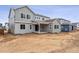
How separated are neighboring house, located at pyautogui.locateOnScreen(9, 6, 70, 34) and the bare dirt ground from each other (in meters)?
0.08

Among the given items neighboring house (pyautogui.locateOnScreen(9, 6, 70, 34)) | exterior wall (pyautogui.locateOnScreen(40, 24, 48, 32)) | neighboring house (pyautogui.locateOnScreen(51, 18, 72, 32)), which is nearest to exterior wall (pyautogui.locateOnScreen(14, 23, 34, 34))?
neighboring house (pyautogui.locateOnScreen(9, 6, 70, 34))

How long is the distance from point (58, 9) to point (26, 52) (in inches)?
29.1

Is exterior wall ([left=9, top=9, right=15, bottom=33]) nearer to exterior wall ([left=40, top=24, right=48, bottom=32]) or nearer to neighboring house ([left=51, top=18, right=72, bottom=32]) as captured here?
exterior wall ([left=40, top=24, right=48, bottom=32])

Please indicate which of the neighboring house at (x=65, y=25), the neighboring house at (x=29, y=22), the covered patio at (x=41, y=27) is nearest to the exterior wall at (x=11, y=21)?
the neighboring house at (x=29, y=22)

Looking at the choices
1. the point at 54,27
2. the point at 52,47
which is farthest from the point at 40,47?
the point at 54,27

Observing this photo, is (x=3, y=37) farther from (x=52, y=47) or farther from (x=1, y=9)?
(x=52, y=47)

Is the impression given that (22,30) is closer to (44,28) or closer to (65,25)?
(44,28)

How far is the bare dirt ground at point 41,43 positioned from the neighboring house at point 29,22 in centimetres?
8

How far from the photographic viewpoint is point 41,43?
2.10 meters

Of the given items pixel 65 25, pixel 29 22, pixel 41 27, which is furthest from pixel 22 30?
pixel 65 25

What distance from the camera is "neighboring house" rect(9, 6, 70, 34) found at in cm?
206

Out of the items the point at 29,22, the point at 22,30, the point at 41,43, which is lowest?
the point at 41,43

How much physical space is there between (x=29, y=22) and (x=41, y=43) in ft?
1.09
